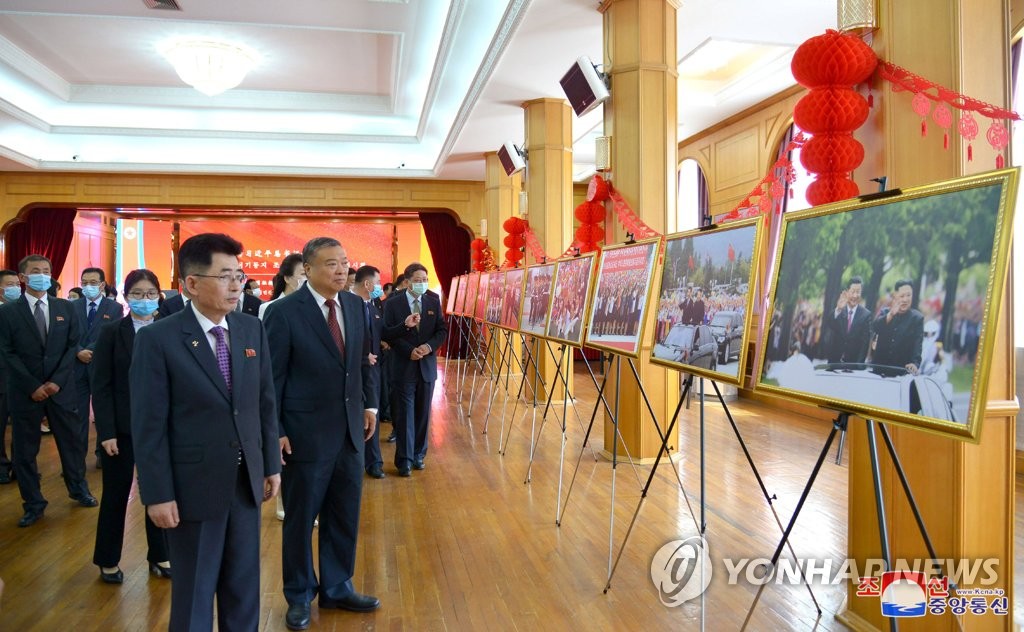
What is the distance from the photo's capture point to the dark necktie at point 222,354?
6.72ft

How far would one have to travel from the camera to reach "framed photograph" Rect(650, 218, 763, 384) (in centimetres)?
238

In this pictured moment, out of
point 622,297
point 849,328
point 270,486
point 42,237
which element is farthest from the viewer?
point 42,237

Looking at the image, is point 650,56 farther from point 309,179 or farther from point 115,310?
point 309,179

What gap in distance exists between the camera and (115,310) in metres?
5.19

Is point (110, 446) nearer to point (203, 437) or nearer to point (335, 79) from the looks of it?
point (203, 437)

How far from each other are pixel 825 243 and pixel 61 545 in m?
3.87

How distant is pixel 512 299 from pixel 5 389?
3.50 meters

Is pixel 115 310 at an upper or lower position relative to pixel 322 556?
upper

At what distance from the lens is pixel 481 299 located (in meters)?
7.40

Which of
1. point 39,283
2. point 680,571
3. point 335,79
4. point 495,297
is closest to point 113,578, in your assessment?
point 39,283

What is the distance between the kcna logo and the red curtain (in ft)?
42.1

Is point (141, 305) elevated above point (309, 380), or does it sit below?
above

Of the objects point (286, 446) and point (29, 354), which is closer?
point (286, 446)

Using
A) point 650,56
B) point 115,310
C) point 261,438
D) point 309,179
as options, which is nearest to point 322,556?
point 261,438
